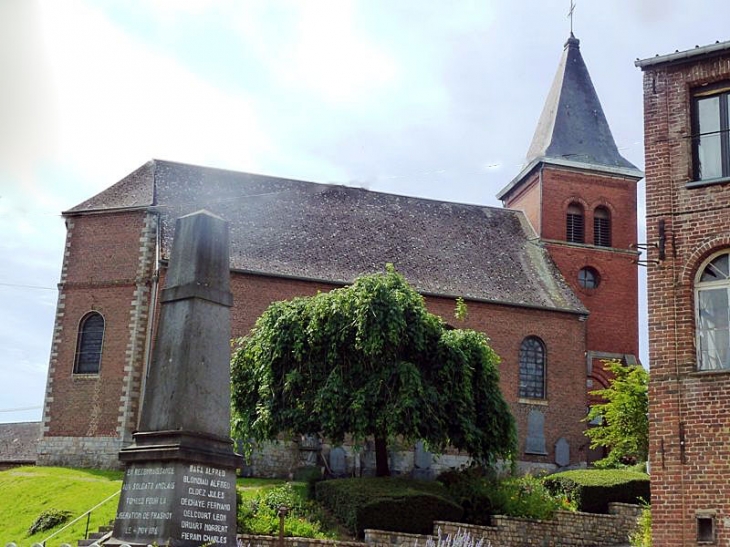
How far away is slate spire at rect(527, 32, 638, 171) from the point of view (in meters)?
42.6

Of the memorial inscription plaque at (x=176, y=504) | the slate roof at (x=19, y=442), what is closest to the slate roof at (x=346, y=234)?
the slate roof at (x=19, y=442)

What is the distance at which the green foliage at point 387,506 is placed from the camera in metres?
22.8

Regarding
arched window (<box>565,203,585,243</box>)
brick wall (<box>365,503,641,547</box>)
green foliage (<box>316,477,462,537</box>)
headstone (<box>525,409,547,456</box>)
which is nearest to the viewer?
brick wall (<box>365,503,641,547</box>)

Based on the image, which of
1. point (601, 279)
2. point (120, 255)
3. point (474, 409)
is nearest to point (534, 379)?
point (601, 279)

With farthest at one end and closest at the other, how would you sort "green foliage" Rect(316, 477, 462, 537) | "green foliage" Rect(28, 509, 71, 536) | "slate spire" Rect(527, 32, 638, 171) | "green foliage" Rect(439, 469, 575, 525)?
"slate spire" Rect(527, 32, 638, 171) → "green foliage" Rect(439, 469, 575, 525) → "green foliage" Rect(28, 509, 71, 536) → "green foliage" Rect(316, 477, 462, 537)

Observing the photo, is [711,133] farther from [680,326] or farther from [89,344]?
[89,344]

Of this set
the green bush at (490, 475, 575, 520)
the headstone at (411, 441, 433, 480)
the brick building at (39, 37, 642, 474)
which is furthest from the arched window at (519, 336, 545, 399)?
the green bush at (490, 475, 575, 520)

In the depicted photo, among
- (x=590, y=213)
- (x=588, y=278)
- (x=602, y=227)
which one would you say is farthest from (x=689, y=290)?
(x=602, y=227)

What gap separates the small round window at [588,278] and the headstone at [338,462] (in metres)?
14.2

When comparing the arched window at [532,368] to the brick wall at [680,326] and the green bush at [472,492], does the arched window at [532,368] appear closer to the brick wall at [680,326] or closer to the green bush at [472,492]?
the green bush at [472,492]

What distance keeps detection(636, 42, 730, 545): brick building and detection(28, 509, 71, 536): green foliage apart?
14827 millimetres

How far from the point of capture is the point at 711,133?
17422 millimetres

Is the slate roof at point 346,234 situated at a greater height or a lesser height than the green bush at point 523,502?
greater

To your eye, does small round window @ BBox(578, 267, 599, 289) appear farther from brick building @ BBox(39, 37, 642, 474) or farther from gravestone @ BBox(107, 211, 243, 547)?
gravestone @ BBox(107, 211, 243, 547)
